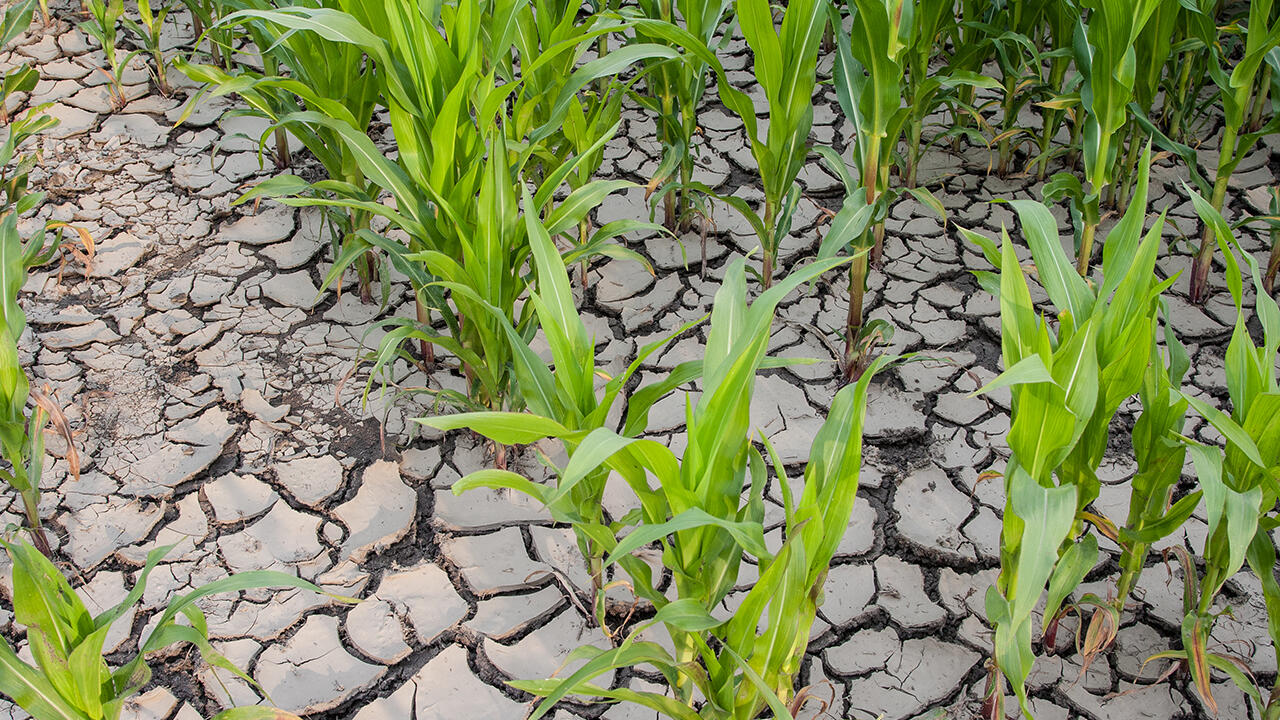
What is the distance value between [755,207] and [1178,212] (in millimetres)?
1189

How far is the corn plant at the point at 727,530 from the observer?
1.43 meters

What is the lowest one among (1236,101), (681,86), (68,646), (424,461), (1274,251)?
(424,461)

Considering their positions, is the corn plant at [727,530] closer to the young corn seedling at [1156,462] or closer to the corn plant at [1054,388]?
the corn plant at [1054,388]

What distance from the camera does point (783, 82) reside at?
2.23 metres

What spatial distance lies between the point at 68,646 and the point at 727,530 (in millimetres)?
963

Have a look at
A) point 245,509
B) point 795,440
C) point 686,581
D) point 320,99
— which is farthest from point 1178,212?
point 245,509

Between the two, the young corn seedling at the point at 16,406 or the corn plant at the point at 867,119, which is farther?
the corn plant at the point at 867,119

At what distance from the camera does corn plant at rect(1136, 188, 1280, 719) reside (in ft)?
4.98

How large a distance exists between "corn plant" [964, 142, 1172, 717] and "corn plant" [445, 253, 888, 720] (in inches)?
9.1

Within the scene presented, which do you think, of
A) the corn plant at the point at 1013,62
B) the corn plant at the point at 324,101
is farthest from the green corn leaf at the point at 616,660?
the corn plant at the point at 1013,62

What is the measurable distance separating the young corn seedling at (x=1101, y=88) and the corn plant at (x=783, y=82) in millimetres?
599

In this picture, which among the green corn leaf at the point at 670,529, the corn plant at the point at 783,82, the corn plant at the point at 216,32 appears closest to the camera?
the green corn leaf at the point at 670,529

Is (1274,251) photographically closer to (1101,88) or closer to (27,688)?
(1101,88)

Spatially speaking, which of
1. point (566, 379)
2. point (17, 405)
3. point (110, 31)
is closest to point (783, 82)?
point (566, 379)
